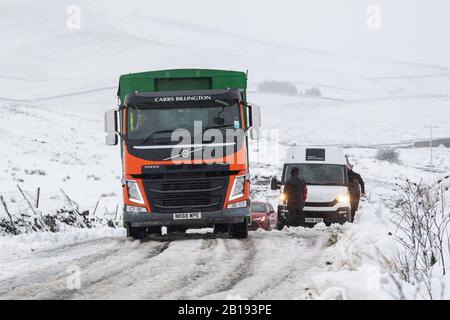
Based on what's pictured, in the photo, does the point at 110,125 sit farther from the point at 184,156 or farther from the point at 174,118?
the point at 184,156

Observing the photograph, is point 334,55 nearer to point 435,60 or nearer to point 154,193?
point 435,60

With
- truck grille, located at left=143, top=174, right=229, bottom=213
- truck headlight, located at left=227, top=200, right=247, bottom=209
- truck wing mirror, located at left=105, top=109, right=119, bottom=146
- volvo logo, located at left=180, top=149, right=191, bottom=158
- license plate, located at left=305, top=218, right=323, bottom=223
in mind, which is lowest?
license plate, located at left=305, top=218, right=323, bottom=223

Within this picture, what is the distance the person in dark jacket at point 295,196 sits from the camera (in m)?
17.8

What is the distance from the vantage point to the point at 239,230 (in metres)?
13.6

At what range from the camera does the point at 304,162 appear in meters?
20.3

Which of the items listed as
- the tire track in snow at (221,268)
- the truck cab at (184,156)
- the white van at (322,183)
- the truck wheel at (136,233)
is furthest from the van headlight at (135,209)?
the white van at (322,183)

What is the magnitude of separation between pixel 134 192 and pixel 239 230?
2282mm

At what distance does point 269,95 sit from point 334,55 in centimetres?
8086

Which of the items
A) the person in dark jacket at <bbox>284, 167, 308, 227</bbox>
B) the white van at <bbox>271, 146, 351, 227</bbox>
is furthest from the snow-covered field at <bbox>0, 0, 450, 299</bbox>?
the person in dark jacket at <bbox>284, 167, 308, 227</bbox>

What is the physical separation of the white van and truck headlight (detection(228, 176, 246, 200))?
19.8 ft

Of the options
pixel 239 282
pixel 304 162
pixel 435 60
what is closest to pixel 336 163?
pixel 304 162

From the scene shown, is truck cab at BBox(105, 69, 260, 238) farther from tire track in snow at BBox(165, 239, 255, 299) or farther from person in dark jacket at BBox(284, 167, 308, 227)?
person in dark jacket at BBox(284, 167, 308, 227)

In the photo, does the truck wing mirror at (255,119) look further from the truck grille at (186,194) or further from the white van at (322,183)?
the white van at (322,183)

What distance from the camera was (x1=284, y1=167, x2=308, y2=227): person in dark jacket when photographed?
17.8 metres
